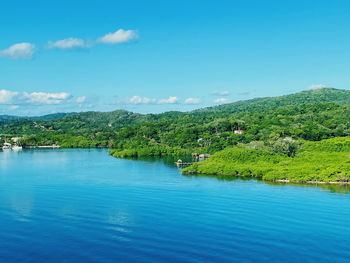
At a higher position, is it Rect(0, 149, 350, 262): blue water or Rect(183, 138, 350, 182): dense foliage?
Rect(183, 138, 350, 182): dense foliage

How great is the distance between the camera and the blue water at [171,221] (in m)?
22.5

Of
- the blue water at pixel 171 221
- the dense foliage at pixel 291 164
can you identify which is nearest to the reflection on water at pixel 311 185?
the blue water at pixel 171 221

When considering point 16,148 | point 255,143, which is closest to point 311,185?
point 255,143

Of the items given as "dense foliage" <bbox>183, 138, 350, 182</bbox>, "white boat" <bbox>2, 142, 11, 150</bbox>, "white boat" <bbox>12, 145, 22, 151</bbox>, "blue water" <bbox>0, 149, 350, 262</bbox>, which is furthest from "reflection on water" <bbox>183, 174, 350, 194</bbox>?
"white boat" <bbox>2, 142, 11, 150</bbox>

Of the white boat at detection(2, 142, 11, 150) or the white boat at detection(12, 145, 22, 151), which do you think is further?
the white boat at detection(2, 142, 11, 150)

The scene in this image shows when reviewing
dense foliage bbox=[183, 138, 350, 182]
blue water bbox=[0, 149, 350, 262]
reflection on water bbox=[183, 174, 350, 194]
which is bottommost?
blue water bbox=[0, 149, 350, 262]

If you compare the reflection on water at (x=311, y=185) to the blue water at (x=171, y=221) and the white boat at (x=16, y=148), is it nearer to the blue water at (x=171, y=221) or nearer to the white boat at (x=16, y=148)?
the blue water at (x=171, y=221)

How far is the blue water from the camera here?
886 inches

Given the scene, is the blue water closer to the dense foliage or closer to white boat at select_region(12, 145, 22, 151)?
the dense foliage

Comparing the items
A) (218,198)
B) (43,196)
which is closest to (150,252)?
(218,198)

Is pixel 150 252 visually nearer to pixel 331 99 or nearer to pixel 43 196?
pixel 43 196

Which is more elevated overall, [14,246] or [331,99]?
[331,99]

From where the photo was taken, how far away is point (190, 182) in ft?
155

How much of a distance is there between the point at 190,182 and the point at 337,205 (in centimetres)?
1888
